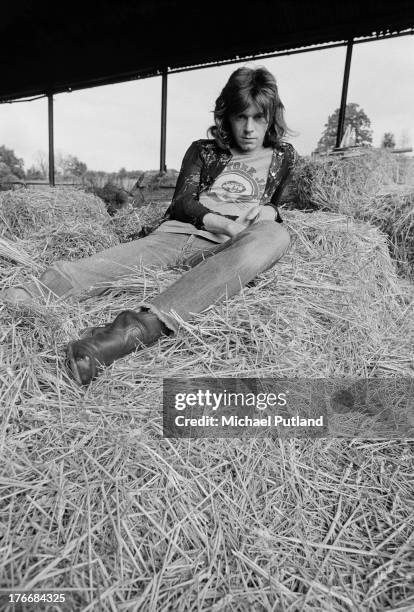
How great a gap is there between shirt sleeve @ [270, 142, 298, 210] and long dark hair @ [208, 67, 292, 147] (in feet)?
0.21

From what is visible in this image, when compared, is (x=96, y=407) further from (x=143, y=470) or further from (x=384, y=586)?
(x=384, y=586)

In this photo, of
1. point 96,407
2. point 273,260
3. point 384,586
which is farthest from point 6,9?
point 384,586

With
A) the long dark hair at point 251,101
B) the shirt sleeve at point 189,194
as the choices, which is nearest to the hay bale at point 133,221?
the shirt sleeve at point 189,194

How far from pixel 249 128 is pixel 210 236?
54cm

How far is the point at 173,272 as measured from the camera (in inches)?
61.2

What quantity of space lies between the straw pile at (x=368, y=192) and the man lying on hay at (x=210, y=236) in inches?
33.0

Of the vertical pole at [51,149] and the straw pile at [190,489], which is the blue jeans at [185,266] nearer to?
the straw pile at [190,489]

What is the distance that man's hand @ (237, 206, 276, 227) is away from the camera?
5.45 feet

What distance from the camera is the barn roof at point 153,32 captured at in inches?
155

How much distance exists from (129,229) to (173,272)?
1.18 metres

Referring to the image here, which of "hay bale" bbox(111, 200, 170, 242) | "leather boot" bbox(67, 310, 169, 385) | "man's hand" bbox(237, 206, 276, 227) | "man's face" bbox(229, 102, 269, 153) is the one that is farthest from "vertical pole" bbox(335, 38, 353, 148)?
"leather boot" bbox(67, 310, 169, 385)

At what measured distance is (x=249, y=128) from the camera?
5.94 ft

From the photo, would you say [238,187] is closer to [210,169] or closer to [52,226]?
[210,169]

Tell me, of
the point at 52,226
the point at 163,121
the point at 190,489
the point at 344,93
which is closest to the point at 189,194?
the point at 52,226
